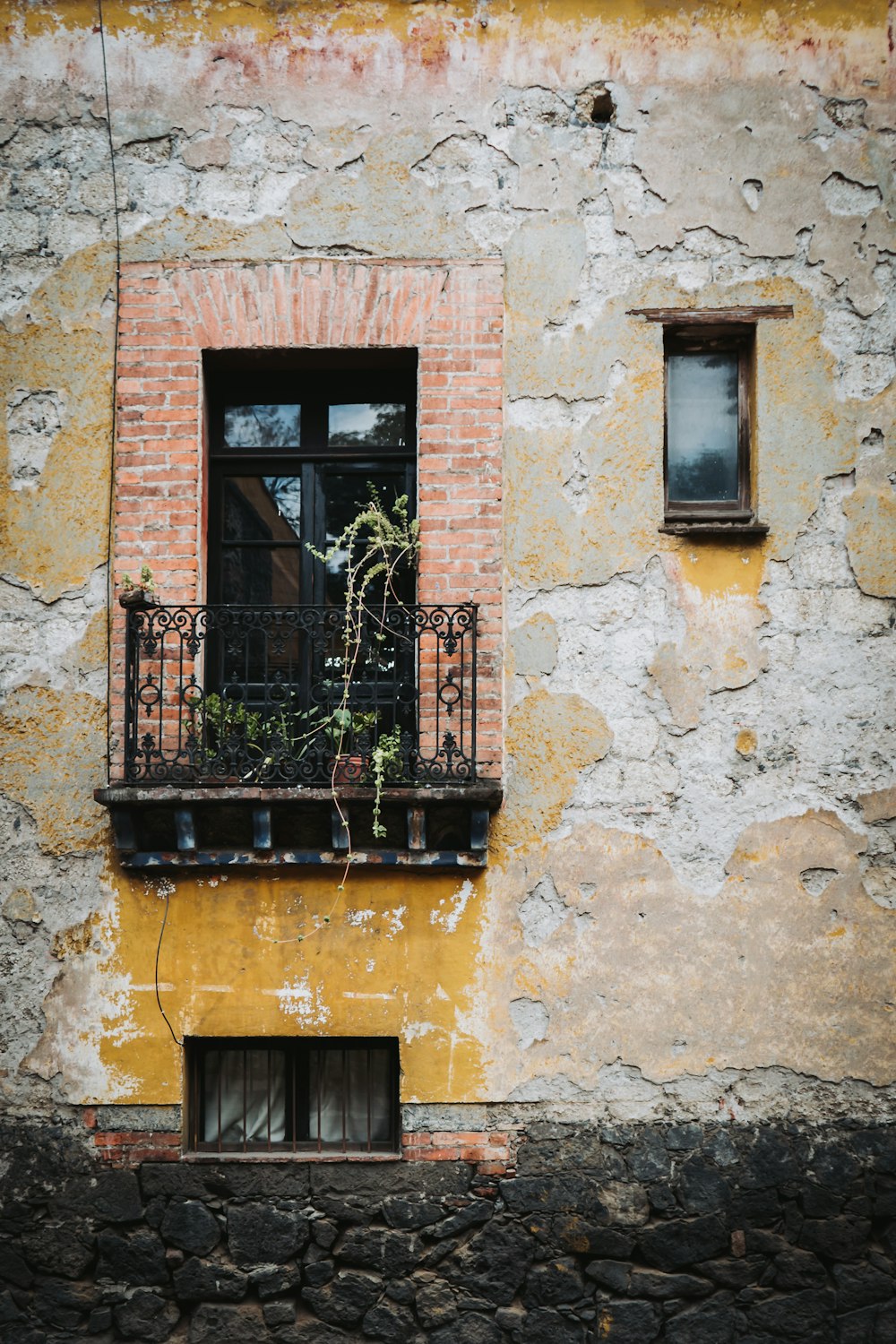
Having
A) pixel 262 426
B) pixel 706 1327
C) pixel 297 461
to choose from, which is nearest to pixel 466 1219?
pixel 706 1327

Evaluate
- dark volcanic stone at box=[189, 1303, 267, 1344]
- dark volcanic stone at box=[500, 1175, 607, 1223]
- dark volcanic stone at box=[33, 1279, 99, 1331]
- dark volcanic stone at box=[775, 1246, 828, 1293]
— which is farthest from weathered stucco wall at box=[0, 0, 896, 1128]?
dark volcanic stone at box=[189, 1303, 267, 1344]

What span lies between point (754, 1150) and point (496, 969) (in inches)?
57.6

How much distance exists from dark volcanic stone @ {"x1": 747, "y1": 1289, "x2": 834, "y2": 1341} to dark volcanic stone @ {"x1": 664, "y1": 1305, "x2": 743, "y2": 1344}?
0.29 feet

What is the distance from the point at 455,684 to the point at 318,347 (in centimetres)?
186

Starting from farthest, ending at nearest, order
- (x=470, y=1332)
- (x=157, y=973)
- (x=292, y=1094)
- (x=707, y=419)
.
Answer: (x=707, y=419) → (x=292, y=1094) → (x=157, y=973) → (x=470, y=1332)

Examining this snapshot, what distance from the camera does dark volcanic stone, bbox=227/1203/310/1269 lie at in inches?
183

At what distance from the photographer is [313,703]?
5.12m

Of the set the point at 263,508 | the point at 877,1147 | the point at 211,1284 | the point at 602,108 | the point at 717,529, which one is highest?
the point at 602,108

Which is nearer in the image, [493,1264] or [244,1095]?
[493,1264]

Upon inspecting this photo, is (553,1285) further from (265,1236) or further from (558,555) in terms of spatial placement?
(558,555)

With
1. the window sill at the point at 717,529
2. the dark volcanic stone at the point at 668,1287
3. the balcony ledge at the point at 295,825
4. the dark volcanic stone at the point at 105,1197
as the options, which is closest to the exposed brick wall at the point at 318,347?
the balcony ledge at the point at 295,825

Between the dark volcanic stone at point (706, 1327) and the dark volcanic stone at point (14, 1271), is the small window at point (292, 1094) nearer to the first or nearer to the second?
the dark volcanic stone at point (14, 1271)

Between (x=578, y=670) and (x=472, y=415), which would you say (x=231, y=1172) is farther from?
(x=472, y=415)

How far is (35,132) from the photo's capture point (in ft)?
16.9
